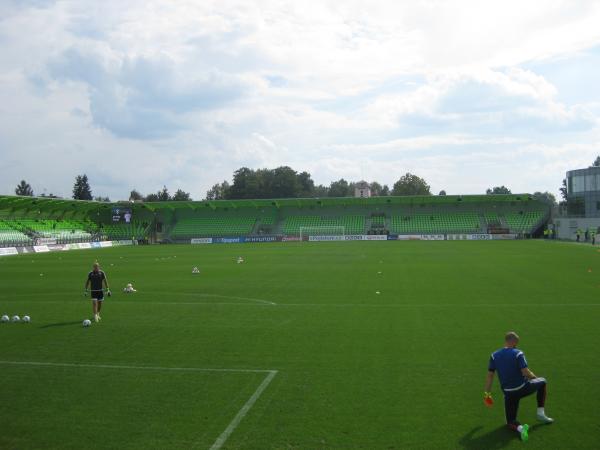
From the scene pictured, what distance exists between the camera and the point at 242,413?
8586mm

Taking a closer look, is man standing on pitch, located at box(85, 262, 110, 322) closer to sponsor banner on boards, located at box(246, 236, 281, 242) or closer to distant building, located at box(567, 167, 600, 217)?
sponsor banner on boards, located at box(246, 236, 281, 242)

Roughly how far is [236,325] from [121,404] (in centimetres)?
682

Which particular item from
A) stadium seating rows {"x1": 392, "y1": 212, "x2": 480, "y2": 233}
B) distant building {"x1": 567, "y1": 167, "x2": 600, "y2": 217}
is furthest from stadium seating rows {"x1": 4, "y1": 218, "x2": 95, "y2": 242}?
distant building {"x1": 567, "y1": 167, "x2": 600, "y2": 217}

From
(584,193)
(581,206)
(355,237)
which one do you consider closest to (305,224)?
(355,237)

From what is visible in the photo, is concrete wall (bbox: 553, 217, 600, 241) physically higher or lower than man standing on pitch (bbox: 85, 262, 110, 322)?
higher

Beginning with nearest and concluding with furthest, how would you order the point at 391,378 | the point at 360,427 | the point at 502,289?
the point at 360,427
the point at 391,378
the point at 502,289

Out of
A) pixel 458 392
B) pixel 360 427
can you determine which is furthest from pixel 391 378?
pixel 360 427

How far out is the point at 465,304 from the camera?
18875 mm

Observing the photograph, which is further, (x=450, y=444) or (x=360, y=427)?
(x=360, y=427)

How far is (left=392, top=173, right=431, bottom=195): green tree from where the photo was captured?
134625 mm

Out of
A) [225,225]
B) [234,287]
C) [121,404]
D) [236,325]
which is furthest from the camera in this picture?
[225,225]

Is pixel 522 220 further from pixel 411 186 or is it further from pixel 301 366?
pixel 301 366

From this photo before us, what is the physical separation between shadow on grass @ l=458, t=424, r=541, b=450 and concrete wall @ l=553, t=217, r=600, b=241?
7107cm

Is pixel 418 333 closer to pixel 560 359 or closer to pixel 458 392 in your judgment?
pixel 560 359
